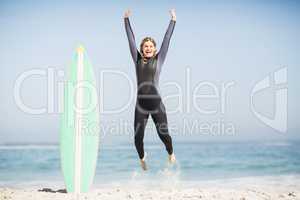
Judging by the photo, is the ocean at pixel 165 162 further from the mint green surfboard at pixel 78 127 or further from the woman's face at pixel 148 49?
the woman's face at pixel 148 49

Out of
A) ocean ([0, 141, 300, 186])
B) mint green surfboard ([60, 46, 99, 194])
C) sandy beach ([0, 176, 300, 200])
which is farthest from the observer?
ocean ([0, 141, 300, 186])

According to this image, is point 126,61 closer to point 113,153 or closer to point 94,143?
point 94,143

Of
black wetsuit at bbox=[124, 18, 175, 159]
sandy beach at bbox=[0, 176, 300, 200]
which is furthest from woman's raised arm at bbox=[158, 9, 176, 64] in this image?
sandy beach at bbox=[0, 176, 300, 200]

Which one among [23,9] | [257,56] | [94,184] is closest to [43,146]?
[94,184]

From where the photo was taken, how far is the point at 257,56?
4.66 meters

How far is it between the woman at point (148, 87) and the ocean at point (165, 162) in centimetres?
68

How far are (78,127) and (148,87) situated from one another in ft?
1.91

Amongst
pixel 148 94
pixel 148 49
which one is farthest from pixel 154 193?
pixel 148 49

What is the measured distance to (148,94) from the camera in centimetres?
358

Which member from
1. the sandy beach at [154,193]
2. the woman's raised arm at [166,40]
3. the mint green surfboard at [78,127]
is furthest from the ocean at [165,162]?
the woman's raised arm at [166,40]

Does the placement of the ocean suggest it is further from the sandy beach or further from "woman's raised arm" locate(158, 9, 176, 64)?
"woman's raised arm" locate(158, 9, 176, 64)

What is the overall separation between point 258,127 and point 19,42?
229cm

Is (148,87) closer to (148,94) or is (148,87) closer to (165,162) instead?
(148,94)

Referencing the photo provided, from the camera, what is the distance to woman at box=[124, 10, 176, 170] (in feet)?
11.7
